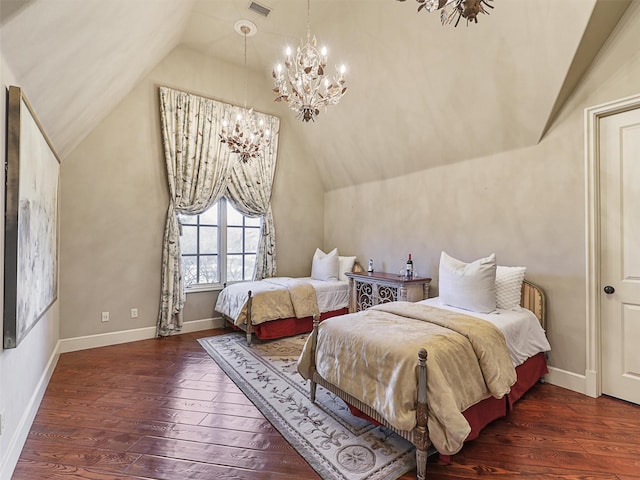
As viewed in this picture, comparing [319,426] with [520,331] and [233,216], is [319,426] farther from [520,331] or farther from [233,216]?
[233,216]

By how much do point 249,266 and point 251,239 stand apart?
437 mm

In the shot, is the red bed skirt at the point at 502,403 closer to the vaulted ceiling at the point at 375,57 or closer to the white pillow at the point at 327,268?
the vaulted ceiling at the point at 375,57

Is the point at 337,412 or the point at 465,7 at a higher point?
the point at 465,7

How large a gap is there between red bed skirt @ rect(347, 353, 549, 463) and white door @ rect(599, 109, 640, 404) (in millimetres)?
488

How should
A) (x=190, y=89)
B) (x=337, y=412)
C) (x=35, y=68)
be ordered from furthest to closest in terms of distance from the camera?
(x=190, y=89)
(x=337, y=412)
(x=35, y=68)

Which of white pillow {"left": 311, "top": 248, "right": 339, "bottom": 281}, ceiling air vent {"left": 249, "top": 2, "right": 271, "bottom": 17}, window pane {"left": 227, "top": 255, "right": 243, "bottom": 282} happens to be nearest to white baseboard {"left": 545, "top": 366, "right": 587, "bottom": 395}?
white pillow {"left": 311, "top": 248, "right": 339, "bottom": 281}

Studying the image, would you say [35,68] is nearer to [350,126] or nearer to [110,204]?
[110,204]

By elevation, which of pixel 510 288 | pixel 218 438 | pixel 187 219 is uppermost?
pixel 187 219

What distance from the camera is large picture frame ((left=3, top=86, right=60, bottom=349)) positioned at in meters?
1.68

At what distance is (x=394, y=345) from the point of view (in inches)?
77.9

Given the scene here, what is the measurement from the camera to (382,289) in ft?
13.6

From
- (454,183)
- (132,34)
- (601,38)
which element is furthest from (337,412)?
(601,38)

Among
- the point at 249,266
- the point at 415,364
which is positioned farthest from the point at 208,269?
the point at 415,364

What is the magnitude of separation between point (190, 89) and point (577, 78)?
4.44 metres
